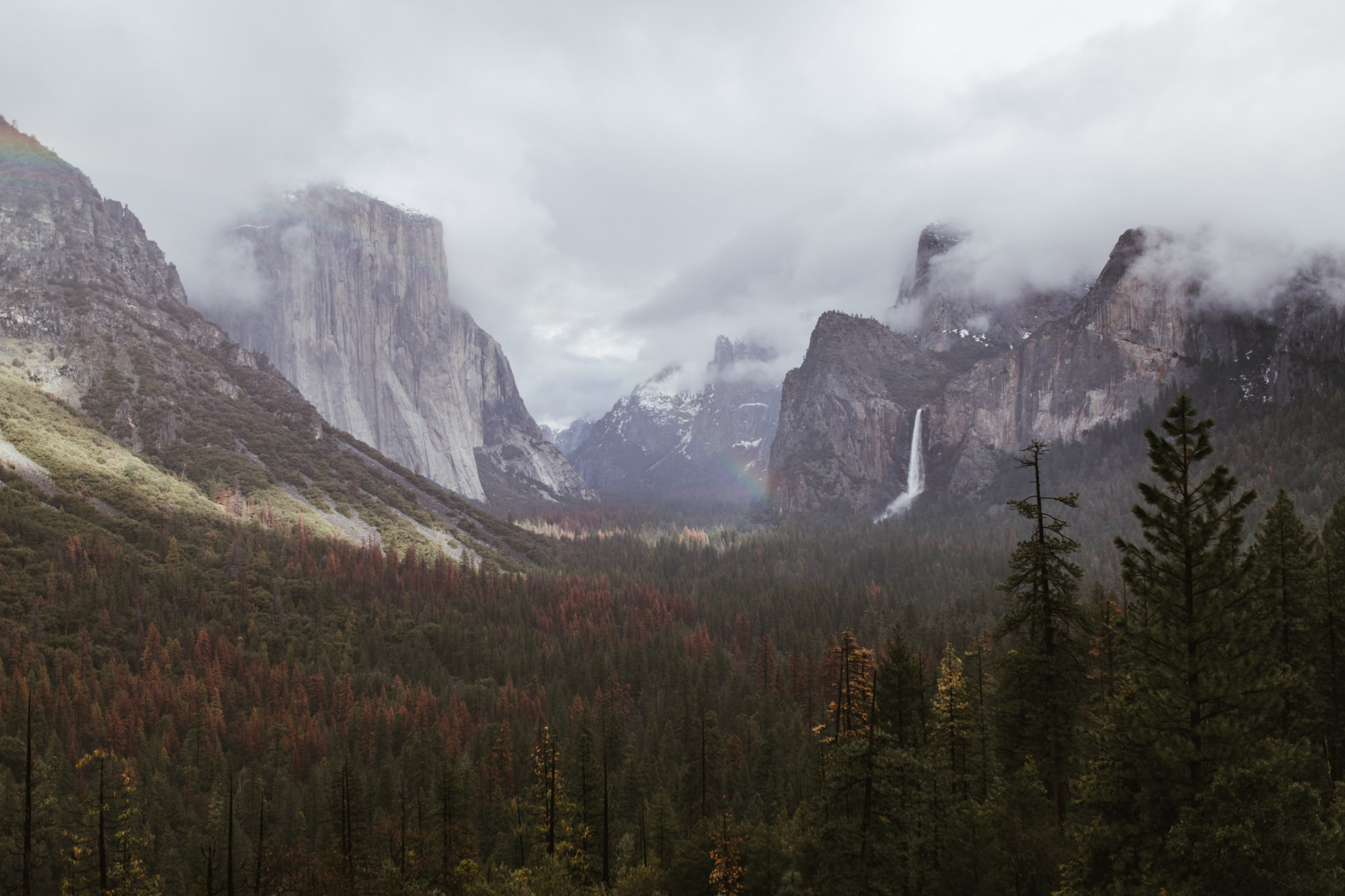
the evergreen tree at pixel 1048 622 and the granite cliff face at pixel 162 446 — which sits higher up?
the granite cliff face at pixel 162 446

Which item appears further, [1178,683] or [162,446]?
[162,446]

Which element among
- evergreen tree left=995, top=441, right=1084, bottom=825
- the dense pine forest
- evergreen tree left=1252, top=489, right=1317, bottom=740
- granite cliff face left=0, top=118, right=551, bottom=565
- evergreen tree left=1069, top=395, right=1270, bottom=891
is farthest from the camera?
granite cliff face left=0, top=118, right=551, bottom=565

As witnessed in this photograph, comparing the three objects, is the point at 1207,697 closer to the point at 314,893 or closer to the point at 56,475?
the point at 314,893

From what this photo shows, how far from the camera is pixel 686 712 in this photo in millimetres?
75000

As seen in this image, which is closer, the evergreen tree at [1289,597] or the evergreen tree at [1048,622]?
the evergreen tree at [1048,622]

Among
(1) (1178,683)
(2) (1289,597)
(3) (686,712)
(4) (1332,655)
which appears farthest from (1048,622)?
(3) (686,712)

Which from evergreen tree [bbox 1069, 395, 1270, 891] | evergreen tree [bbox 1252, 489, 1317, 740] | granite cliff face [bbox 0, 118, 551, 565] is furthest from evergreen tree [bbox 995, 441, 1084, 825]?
granite cliff face [bbox 0, 118, 551, 565]

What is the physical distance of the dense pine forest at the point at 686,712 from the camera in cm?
1958

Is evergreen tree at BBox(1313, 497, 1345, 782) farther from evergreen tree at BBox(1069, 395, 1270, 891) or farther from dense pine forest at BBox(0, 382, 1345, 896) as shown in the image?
evergreen tree at BBox(1069, 395, 1270, 891)

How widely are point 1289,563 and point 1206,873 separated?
17.5m

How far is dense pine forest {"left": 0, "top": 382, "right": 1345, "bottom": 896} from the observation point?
19.6m

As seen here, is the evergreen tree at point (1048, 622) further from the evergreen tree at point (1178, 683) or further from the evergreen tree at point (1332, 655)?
the evergreen tree at point (1332, 655)

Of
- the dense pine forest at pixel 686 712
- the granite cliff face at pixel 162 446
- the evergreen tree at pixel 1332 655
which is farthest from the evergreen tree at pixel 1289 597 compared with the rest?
the granite cliff face at pixel 162 446

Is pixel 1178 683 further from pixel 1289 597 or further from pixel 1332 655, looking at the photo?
pixel 1332 655
